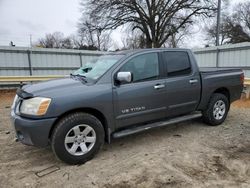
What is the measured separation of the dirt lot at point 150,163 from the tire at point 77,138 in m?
0.17

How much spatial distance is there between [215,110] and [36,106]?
4.13 m

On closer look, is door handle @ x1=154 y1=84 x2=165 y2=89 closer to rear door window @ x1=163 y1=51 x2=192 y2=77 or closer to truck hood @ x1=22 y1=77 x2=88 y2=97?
rear door window @ x1=163 y1=51 x2=192 y2=77

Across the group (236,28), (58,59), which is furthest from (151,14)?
(236,28)

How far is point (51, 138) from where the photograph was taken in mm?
3793

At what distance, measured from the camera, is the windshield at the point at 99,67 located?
14.7ft

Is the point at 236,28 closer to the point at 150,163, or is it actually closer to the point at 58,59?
the point at 58,59

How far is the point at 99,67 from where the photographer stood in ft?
15.5

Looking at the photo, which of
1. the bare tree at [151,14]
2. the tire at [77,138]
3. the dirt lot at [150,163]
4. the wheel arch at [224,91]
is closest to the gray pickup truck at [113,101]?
the tire at [77,138]

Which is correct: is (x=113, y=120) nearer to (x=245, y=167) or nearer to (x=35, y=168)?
(x=35, y=168)

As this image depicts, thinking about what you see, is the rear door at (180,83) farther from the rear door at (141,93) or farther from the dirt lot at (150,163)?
the dirt lot at (150,163)

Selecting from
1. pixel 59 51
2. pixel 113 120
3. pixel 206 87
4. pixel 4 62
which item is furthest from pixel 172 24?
pixel 113 120

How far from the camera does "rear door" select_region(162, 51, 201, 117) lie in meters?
5.00

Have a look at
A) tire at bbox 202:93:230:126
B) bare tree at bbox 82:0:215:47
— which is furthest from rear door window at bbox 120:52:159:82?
bare tree at bbox 82:0:215:47

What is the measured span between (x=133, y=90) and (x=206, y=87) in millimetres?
2033
